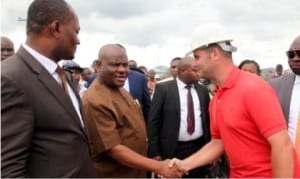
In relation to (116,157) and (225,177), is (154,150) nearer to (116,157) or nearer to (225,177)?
(225,177)

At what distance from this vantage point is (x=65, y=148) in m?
2.60

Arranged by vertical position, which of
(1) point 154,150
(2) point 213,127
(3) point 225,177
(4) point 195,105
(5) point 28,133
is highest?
(5) point 28,133

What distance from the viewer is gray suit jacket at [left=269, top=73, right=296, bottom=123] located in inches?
178

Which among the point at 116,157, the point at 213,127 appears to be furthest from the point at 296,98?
the point at 116,157

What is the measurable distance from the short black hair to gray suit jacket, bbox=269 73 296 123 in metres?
2.64

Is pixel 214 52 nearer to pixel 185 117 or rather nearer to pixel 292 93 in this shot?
pixel 292 93

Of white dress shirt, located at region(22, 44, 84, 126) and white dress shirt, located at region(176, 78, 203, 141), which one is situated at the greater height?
white dress shirt, located at region(22, 44, 84, 126)

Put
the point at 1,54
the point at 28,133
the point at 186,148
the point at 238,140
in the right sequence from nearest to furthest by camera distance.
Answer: the point at 28,133
the point at 238,140
the point at 1,54
the point at 186,148

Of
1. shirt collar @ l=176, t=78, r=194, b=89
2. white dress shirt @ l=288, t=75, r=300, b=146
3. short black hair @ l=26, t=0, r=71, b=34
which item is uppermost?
short black hair @ l=26, t=0, r=71, b=34

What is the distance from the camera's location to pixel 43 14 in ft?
8.59

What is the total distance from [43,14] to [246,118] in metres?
1.50

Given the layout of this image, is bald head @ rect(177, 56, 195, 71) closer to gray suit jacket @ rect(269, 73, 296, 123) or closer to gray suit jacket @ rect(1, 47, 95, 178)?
gray suit jacket @ rect(269, 73, 296, 123)

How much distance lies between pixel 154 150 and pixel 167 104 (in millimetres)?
662

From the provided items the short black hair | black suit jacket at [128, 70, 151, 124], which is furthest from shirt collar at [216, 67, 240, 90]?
black suit jacket at [128, 70, 151, 124]
